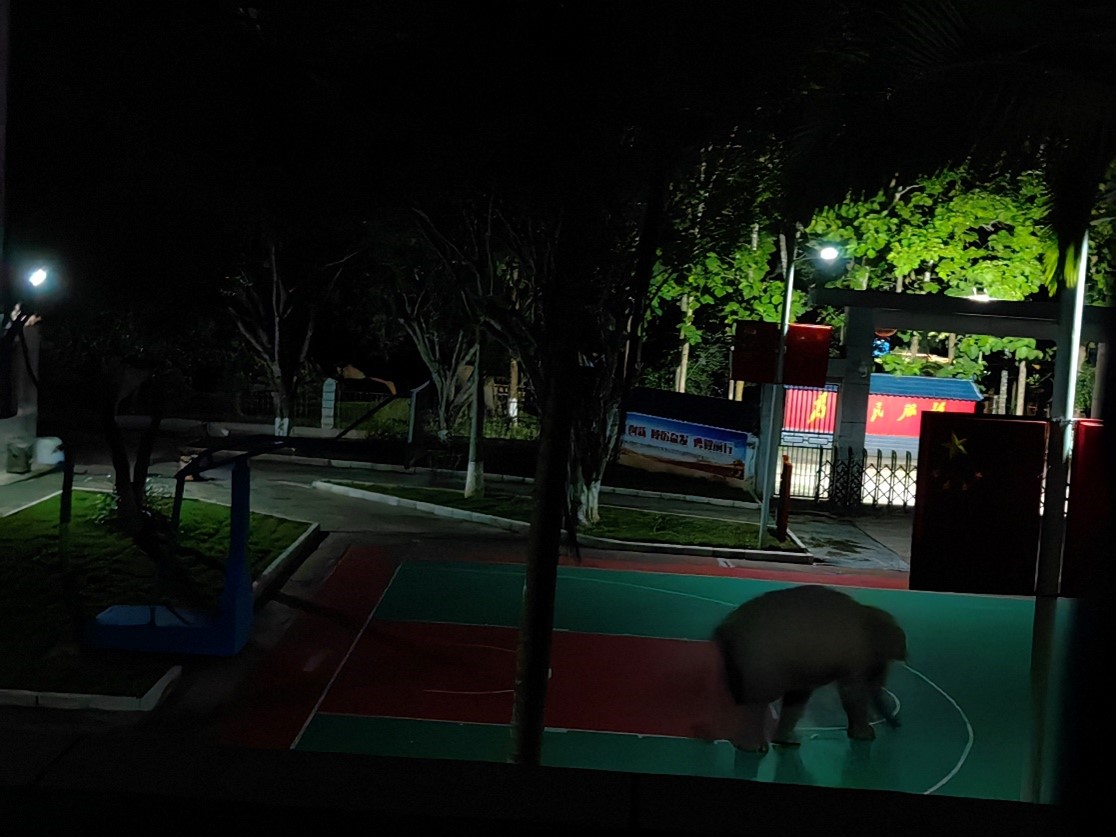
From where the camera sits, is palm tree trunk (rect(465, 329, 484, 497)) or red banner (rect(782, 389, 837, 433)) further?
red banner (rect(782, 389, 837, 433))

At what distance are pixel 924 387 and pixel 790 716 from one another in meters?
22.6

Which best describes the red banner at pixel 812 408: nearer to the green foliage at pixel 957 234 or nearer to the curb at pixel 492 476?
the green foliage at pixel 957 234

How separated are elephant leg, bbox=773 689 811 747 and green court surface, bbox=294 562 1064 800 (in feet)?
0.34

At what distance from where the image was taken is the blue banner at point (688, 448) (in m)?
24.7

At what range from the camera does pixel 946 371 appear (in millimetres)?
29062

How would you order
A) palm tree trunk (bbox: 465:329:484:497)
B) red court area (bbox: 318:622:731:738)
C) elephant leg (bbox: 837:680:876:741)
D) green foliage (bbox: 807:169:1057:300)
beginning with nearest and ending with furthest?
elephant leg (bbox: 837:680:876:741)
red court area (bbox: 318:622:731:738)
palm tree trunk (bbox: 465:329:484:497)
green foliage (bbox: 807:169:1057:300)

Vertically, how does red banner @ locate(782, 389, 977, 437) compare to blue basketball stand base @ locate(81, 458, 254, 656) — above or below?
above

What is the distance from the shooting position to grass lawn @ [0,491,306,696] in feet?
30.8

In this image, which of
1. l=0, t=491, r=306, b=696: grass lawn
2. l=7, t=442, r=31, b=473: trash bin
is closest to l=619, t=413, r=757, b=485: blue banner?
l=0, t=491, r=306, b=696: grass lawn

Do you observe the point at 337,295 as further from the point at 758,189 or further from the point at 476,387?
the point at 758,189

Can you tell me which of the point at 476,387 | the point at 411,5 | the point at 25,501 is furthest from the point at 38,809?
the point at 476,387

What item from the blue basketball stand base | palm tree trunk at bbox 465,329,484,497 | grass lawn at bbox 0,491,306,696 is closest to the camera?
grass lawn at bbox 0,491,306,696

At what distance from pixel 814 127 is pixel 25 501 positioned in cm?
1539

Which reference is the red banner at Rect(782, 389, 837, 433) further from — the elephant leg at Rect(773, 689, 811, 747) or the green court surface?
the elephant leg at Rect(773, 689, 811, 747)
